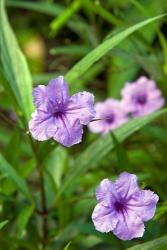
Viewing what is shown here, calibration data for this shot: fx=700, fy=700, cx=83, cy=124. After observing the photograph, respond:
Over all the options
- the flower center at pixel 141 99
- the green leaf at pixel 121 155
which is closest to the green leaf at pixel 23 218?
the green leaf at pixel 121 155

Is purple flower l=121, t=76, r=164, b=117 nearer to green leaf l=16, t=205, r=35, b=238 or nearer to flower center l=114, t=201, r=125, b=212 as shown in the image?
green leaf l=16, t=205, r=35, b=238

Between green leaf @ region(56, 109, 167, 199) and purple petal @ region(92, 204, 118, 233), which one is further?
green leaf @ region(56, 109, 167, 199)

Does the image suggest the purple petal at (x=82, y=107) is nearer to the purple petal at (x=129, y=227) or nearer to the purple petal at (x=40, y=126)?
the purple petal at (x=40, y=126)

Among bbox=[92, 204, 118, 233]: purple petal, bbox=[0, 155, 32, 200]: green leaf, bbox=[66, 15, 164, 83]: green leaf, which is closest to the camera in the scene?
bbox=[92, 204, 118, 233]: purple petal

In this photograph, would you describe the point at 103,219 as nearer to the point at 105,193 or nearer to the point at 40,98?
the point at 105,193

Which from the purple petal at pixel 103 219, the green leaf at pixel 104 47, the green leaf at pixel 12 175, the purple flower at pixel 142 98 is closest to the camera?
the purple petal at pixel 103 219

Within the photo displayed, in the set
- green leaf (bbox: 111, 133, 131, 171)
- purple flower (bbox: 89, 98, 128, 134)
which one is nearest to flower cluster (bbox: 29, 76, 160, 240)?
green leaf (bbox: 111, 133, 131, 171)
